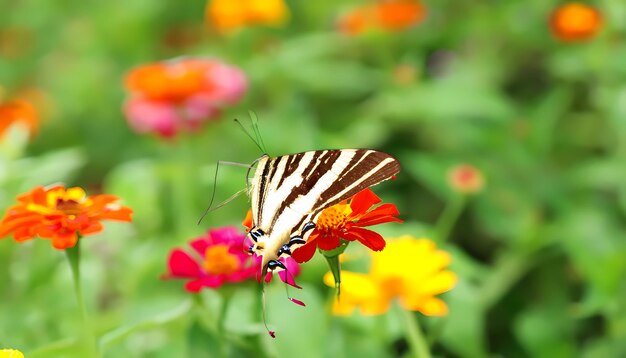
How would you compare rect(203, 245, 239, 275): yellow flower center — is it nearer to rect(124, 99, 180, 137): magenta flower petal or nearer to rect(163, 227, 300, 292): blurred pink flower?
rect(163, 227, 300, 292): blurred pink flower

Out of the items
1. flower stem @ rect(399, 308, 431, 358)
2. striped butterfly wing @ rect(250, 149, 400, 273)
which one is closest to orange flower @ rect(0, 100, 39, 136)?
flower stem @ rect(399, 308, 431, 358)

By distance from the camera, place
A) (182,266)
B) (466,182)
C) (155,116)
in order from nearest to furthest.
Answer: (182,266), (466,182), (155,116)

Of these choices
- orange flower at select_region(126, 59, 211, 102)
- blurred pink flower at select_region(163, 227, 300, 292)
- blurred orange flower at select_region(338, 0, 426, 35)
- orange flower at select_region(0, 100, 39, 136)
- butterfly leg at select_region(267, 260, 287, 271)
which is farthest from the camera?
orange flower at select_region(0, 100, 39, 136)

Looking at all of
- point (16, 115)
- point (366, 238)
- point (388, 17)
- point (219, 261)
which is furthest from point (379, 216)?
point (16, 115)

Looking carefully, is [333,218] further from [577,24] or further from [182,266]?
[577,24]

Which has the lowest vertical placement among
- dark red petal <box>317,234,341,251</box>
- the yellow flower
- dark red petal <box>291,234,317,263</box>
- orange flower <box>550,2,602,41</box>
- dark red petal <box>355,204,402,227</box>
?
the yellow flower

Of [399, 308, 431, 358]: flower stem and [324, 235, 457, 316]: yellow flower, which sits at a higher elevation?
[324, 235, 457, 316]: yellow flower

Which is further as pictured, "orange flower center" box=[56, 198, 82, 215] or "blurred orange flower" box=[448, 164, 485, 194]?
"blurred orange flower" box=[448, 164, 485, 194]
